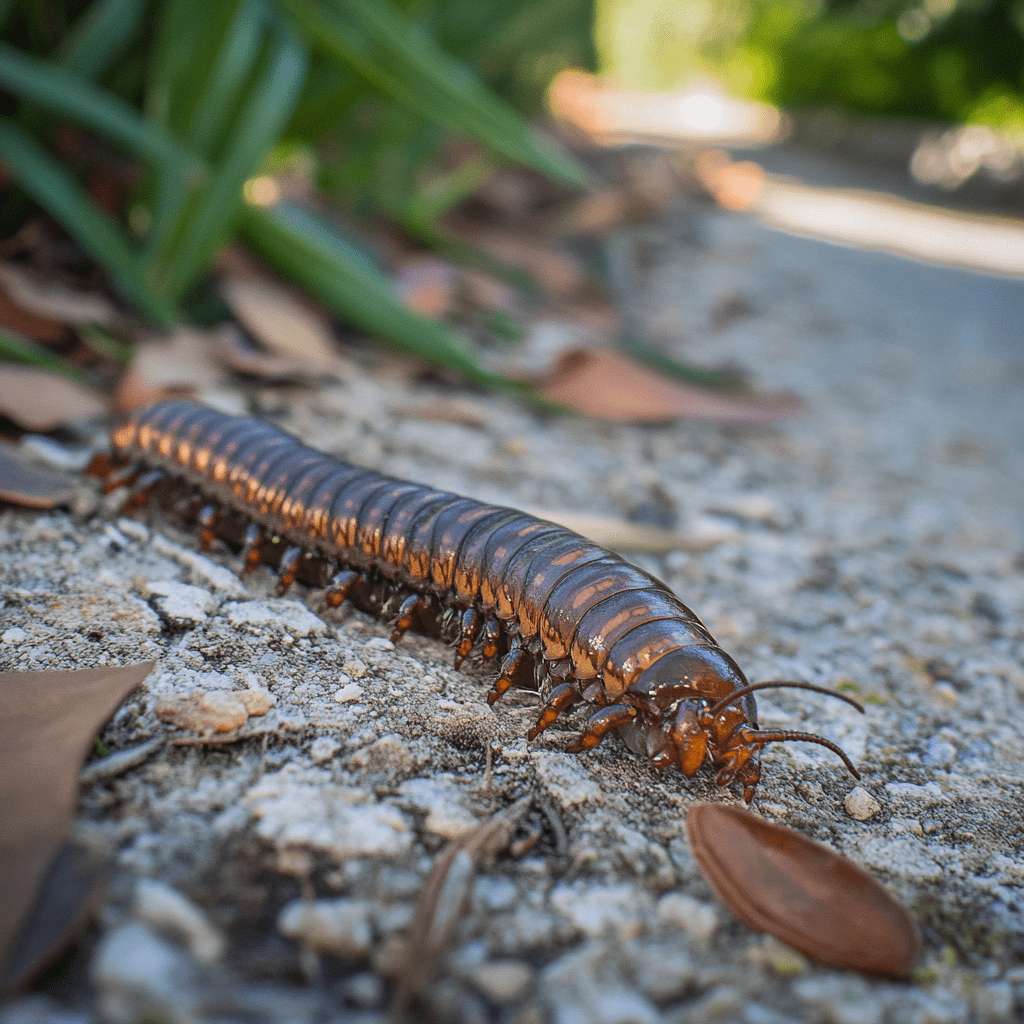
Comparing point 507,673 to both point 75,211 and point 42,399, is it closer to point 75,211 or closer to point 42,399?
point 42,399

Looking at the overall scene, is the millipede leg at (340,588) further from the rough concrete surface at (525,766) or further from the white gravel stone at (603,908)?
the white gravel stone at (603,908)

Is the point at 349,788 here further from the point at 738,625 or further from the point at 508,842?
the point at 738,625

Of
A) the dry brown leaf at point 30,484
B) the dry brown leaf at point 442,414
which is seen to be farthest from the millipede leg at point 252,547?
the dry brown leaf at point 442,414

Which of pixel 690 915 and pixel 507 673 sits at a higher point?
pixel 507 673

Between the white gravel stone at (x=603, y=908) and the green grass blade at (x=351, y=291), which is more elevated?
the green grass blade at (x=351, y=291)

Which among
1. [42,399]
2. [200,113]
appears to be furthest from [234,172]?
[42,399]
